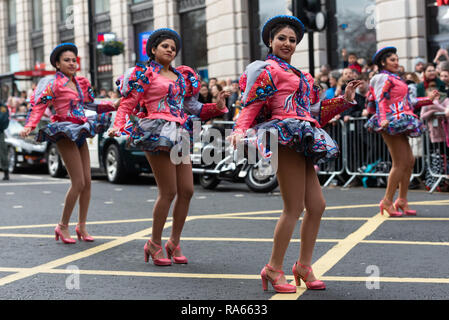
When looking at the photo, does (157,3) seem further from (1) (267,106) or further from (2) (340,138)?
(1) (267,106)

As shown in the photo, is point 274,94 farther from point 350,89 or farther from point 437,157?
point 437,157

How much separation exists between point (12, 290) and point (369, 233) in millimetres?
3616

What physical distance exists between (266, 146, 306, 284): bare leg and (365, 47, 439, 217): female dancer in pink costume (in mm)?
3584

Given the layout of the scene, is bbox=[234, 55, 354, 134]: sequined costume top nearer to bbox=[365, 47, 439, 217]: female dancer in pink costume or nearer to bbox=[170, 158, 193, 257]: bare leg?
bbox=[170, 158, 193, 257]: bare leg

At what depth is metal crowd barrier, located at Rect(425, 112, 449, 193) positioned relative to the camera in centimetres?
1084

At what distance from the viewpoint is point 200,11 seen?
22984mm

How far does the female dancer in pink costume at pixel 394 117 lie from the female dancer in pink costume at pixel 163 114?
3.00 m

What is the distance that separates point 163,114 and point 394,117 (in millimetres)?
3414

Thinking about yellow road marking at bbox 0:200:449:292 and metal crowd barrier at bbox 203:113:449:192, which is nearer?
yellow road marking at bbox 0:200:449:292

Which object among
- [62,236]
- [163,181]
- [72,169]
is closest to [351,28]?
[72,169]

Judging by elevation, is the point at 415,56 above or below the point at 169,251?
above

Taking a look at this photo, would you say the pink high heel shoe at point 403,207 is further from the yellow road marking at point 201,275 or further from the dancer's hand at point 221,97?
the dancer's hand at point 221,97

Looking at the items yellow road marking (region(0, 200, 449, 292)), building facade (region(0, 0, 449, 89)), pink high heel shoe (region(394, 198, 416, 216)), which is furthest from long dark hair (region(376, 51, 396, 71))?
building facade (region(0, 0, 449, 89))
